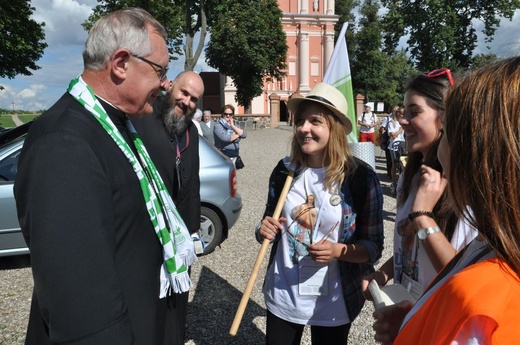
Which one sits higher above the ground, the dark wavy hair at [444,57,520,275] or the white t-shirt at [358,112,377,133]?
the dark wavy hair at [444,57,520,275]

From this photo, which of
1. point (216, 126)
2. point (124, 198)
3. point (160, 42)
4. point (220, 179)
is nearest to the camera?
point (124, 198)

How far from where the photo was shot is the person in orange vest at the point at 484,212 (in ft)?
2.47

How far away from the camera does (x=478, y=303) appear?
0.75 meters

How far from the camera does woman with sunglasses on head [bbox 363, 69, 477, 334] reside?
64.9 inches

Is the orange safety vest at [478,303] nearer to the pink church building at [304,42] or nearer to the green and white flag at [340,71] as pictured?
the green and white flag at [340,71]

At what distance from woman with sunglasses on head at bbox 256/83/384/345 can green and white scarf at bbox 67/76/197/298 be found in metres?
0.56

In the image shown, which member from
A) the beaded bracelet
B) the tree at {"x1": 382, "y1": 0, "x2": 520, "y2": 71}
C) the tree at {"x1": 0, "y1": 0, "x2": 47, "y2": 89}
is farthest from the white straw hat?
the tree at {"x1": 382, "y1": 0, "x2": 520, "y2": 71}

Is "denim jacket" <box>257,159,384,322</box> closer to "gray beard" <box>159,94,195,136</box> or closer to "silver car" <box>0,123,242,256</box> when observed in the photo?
"gray beard" <box>159,94,195,136</box>

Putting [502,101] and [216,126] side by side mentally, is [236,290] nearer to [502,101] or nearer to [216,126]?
[502,101]

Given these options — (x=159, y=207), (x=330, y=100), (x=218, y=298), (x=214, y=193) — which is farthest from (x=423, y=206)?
(x=214, y=193)

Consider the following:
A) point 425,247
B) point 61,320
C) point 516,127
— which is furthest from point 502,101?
point 61,320

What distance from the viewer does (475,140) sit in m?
0.86

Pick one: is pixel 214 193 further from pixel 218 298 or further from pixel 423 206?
pixel 423 206

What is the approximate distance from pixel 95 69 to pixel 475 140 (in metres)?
1.27
